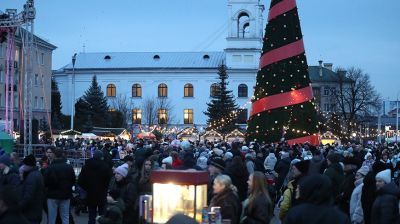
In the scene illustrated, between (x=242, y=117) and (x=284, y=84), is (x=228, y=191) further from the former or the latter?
(x=242, y=117)

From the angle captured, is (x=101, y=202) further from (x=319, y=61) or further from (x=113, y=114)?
(x=319, y=61)

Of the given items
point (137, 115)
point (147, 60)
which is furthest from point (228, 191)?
point (147, 60)

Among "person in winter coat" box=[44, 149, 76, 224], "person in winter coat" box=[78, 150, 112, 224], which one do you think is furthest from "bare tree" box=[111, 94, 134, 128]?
"person in winter coat" box=[44, 149, 76, 224]

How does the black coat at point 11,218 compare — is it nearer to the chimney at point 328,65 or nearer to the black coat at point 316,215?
the black coat at point 316,215

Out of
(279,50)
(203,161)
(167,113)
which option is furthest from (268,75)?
(167,113)

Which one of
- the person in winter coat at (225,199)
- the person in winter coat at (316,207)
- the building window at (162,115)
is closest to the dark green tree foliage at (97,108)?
the building window at (162,115)

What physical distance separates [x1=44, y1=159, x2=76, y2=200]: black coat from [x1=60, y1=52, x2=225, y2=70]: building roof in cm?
8091

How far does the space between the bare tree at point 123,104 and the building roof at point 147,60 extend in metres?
4.36

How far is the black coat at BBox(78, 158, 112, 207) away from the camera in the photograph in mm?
13492

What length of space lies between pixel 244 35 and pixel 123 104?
18.1 m

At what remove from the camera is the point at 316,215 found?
6109mm

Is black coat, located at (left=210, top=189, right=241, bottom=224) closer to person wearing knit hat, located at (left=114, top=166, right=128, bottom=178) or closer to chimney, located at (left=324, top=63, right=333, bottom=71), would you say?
person wearing knit hat, located at (left=114, top=166, right=128, bottom=178)

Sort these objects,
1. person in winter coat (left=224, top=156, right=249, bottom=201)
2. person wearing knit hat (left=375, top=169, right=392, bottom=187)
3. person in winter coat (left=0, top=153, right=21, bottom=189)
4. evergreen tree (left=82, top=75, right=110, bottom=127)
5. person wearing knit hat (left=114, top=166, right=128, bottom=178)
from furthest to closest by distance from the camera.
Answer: evergreen tree (left=82, top=75, right=110, bottom=127) < person in winter coat (left=224, top=156, right=249, bottom=201) < person wearing knit hat (left=114, top=166, right=128, bottom=178) < person in winter coat (left=0, top=153, right=21, bottom=189) < person wearing knit hat (left=375, top=169, right=392, bottom=187)

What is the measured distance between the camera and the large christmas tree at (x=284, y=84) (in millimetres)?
35625
